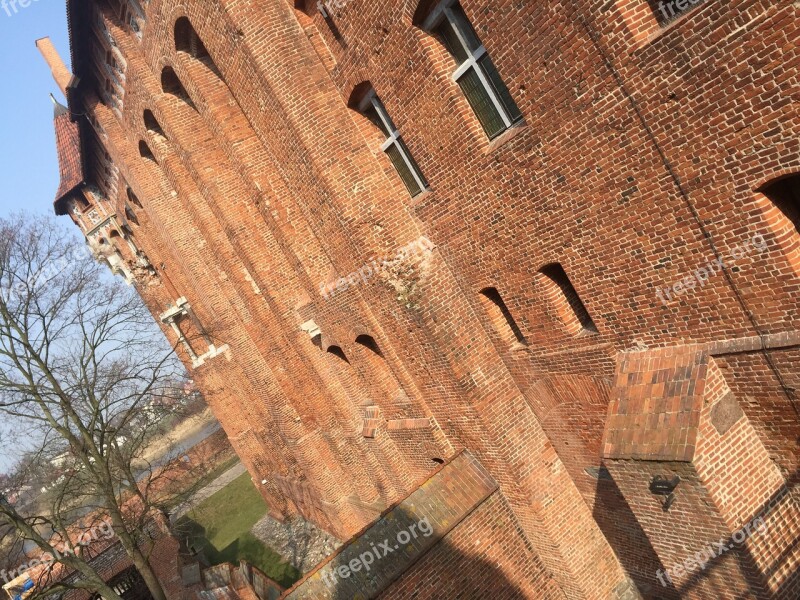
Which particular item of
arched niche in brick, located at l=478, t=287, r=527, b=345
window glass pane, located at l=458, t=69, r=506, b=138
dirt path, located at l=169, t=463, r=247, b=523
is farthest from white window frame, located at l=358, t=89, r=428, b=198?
dirt path, located at l=169, t=463, r=247, b=523

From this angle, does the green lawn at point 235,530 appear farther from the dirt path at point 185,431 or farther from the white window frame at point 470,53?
the dirt path at point 185,431

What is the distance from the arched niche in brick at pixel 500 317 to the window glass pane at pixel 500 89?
250 centimetres

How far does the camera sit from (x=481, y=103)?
6.70 m

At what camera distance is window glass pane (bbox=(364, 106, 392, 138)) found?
28.0ft

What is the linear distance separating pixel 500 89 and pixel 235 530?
21149 mm

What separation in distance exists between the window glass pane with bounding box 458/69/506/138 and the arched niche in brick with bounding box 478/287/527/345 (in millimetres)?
2287

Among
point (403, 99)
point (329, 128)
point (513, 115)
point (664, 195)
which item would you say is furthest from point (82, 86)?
point (664, 195)

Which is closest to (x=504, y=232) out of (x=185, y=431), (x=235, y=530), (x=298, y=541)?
(x=298, y=541)

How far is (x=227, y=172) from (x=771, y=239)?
10.3m

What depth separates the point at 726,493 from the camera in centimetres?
537

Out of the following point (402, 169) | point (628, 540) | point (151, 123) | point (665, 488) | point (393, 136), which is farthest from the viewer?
point (151, 123)

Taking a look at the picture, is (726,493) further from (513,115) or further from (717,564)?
(513,115)

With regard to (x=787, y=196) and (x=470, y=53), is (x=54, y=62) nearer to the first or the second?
(x=470, y=53)

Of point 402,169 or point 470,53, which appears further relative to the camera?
point 402,169
